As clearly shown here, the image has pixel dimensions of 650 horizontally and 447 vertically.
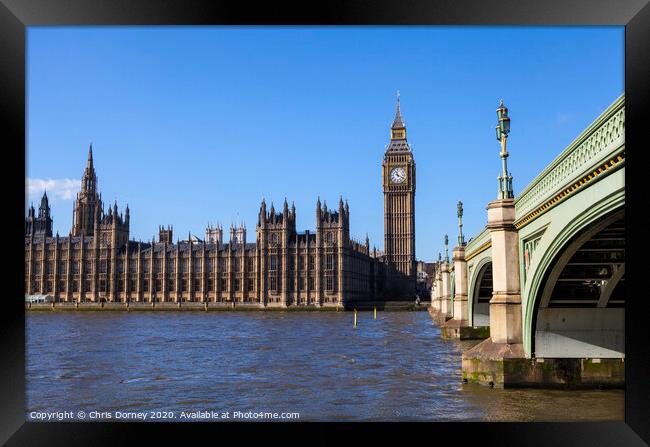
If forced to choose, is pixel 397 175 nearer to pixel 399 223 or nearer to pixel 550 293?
pixel 399 223

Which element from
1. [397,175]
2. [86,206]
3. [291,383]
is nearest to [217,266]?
[86,206]

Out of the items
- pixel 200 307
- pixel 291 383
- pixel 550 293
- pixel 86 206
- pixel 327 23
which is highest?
pixel 86 206

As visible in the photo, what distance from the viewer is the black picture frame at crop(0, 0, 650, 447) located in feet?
29.9

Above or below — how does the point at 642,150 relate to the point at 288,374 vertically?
above

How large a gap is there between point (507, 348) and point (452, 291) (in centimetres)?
2962

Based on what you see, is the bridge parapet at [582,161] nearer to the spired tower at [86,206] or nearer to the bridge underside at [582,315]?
the bridge underside at [582,315]

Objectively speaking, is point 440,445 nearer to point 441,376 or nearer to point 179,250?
point 441,376

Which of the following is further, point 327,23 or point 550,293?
point 550,293

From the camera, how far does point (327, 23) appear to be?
9.68 meters

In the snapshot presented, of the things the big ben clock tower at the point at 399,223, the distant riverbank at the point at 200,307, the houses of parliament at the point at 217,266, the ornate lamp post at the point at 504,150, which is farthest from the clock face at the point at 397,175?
the ornate lamp post at the point at 504,150

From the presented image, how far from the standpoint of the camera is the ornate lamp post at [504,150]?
704 inches

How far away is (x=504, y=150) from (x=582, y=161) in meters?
6.54

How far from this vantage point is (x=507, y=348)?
660 inches

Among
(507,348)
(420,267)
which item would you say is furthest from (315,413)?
(420,267)
